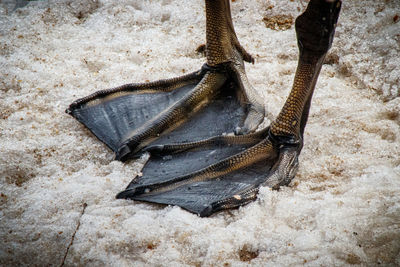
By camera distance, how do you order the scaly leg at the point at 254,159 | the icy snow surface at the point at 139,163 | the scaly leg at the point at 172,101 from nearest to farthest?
1. the icy snow surface at the point at 139,163
2. the scaly leg at the point at 254,159
3. the scaly leg at the point at 172,101

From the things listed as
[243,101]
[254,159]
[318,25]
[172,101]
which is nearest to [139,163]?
[172,101]

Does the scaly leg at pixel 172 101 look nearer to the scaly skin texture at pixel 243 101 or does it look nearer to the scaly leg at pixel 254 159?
the scaly skin texture at pixel 243 101

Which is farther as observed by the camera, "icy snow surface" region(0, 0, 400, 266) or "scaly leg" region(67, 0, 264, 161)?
"scaly leg" region(67, 0, 264, 161)

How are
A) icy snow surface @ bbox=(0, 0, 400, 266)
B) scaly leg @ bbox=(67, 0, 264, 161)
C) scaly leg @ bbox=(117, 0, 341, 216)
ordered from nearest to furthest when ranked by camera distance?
icy snow surface @ bbox=(0, 0, 400, 266), scaly leg @ bbox=(117, 0, 341, 216), scaly leg @ bbox=(67, 0, 264, 161)

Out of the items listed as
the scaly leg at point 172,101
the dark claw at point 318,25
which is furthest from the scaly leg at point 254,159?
the scaly leg at point 172,101

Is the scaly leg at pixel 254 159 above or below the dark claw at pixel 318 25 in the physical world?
below

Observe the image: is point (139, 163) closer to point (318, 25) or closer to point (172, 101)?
point (172, 101)

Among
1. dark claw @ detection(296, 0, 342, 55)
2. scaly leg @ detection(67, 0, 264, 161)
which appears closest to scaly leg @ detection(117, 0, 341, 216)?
dark claw @ detection(296, 0, 342, 55)

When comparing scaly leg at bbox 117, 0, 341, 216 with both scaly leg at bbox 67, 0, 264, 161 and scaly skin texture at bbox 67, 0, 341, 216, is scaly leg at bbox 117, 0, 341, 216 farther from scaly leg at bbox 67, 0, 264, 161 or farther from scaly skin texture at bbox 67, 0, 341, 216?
scaly leg at bbox 67, 0, 264, 161

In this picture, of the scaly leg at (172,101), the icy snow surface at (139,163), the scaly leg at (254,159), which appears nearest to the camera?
the icy snow surface at (139,163)
